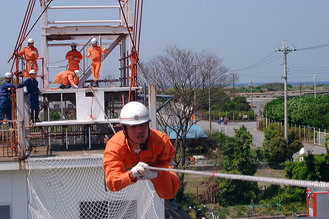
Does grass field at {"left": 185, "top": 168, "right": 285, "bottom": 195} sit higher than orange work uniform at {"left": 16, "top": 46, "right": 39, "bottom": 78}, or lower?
lower

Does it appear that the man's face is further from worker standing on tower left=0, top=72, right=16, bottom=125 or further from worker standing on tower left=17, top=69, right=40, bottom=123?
worker standing on tower left=0, top=72, right=16, bottom=125

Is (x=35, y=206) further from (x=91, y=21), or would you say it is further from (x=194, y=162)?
(x=194, y=162)

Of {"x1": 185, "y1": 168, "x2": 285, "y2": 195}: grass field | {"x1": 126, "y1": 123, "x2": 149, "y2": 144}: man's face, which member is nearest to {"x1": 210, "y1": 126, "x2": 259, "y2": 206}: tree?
{"x1": 185, "y1": 168, "x2": 285, "y2": 195}: grass field

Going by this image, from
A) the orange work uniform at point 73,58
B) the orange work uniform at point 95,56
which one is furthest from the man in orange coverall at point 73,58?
the orange work uniform at point 95,56

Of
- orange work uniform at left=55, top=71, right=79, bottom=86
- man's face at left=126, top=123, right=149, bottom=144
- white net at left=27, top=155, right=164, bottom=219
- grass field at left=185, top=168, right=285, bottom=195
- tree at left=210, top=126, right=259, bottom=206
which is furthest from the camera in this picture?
grass field at left=185, top=168, right=285, bottom=195

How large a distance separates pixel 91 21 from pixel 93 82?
2.05 meters

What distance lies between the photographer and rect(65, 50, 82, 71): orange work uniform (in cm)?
1541

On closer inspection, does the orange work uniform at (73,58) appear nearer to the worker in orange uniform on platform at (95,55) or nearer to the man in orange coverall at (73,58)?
the man in orange coverall at (73,58)

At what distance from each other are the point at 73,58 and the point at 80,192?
4992 millimetres

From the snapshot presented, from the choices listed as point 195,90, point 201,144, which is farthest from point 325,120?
point 195,90

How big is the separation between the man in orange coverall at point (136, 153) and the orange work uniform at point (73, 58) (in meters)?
10.3

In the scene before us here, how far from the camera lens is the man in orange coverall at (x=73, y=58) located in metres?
15.4

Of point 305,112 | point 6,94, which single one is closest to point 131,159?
point 6,94

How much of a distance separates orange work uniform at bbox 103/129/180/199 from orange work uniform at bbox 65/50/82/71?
10299 millimetres
